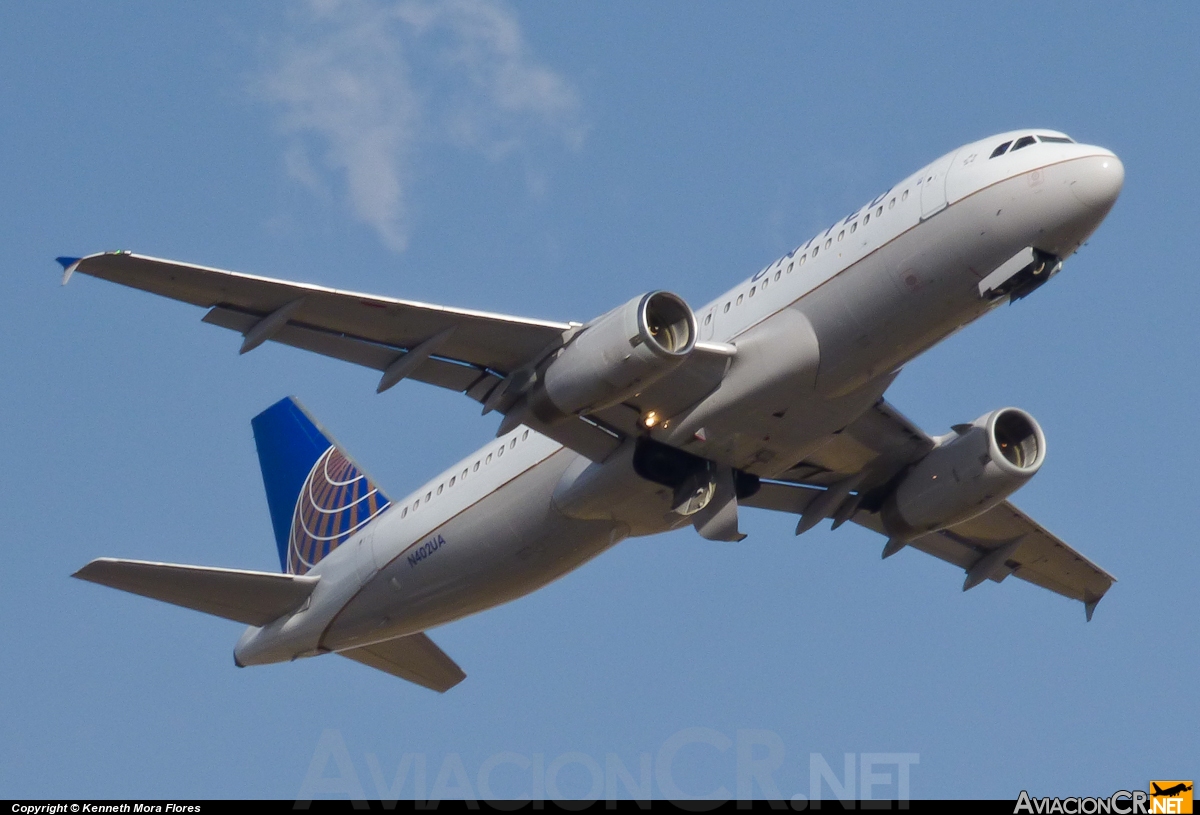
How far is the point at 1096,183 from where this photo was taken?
2519 cm

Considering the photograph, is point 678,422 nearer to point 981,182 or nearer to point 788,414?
point 788,414

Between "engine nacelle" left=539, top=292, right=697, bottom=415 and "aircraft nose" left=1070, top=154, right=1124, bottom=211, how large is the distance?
6.38 m

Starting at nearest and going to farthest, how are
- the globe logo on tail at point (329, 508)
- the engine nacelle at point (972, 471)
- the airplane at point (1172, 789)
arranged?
the airplane at point (1172, 789) → the engine nacelle at point (972, 471) → the globe logo on tail at point (329, 508)

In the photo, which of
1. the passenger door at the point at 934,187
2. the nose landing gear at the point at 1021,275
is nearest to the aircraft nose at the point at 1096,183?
the nose landing gear at the point at 1021,275

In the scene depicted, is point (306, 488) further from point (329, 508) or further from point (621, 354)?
point (621, 354)

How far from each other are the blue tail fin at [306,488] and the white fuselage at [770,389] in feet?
7.42

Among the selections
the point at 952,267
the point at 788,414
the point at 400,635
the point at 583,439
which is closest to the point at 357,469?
the point at 400,635

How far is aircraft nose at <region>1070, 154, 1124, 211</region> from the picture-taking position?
25203 mm

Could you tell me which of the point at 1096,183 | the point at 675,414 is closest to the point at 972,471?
the point at 675,414

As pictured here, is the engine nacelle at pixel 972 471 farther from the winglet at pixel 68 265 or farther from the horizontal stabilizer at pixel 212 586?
the winglet at pixel 68 265

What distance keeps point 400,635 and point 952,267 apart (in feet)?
43.3

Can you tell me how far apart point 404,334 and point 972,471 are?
11.1m

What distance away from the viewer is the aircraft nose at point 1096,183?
25.2m

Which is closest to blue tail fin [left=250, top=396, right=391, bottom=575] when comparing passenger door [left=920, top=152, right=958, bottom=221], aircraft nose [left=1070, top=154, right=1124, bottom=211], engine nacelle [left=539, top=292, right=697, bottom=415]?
engine nacelle [left=539, top=292, right=697, bottom=415]
